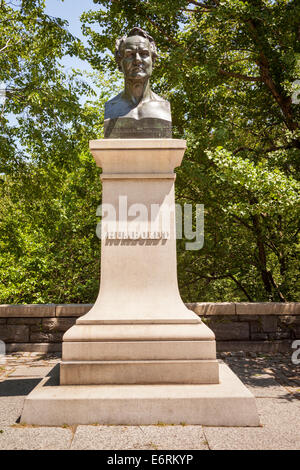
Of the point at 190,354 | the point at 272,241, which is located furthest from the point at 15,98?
the point at 190,354

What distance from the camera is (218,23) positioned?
28.4 ft

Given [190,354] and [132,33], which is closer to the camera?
[190,354]

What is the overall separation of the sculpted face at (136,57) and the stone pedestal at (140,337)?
2.89 ft

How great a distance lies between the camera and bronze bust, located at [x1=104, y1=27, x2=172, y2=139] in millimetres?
4578

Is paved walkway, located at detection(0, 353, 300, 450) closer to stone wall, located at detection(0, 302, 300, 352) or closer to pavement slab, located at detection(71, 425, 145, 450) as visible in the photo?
pavement slab, located at detection(71, 425, 145, 450)

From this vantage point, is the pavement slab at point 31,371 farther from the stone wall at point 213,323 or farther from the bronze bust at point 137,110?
the bronze bust at point 137,110

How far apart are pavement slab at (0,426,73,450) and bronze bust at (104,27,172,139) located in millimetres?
3090

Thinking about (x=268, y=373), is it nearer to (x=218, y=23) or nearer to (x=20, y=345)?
(x=20, y=345)

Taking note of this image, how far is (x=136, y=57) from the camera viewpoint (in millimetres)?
4547

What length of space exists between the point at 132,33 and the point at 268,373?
4.78 m

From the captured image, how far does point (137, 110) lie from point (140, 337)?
2581mm

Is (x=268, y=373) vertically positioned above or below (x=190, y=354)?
below

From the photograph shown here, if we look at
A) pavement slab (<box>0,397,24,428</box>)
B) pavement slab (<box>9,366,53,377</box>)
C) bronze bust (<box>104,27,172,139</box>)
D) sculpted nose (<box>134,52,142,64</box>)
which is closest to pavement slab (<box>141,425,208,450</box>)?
pavement slab (<box>0,397,24,428</box>)
